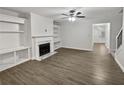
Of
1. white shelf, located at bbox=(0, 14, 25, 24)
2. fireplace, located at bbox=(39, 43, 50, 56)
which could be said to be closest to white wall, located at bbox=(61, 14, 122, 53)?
fireplace, located at bbox=(39, 43, 50, 56)

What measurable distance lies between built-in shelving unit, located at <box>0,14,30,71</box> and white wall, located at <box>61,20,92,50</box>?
4.26m

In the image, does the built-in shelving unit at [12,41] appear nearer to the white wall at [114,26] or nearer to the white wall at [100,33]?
the white wall at [114,26]

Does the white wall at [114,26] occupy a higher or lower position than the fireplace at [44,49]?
higher

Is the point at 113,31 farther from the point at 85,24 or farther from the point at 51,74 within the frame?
the point at 51,74

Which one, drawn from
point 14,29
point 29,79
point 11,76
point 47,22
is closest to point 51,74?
point 29,79

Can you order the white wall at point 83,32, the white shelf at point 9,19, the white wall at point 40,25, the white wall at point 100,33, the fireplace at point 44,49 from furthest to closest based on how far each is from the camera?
the white wall at point 100,33 → the white wall at point 83,32 → the fireplace at point 44,49 → the white wall at point 40,25 → the white shelf at point 9,19

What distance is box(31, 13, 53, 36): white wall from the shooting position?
493 cm

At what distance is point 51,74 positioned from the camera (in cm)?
321

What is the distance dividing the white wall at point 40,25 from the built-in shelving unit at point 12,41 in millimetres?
436

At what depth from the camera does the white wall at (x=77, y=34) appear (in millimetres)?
7262

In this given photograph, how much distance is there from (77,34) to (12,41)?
496 centimetres

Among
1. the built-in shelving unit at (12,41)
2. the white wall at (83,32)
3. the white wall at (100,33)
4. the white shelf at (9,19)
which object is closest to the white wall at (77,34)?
the white wall at (83,32)

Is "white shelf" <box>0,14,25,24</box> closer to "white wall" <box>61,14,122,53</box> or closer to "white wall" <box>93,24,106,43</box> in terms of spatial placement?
"white wall" <box>61,14,122,53</box>

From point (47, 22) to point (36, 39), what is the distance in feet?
5.61
